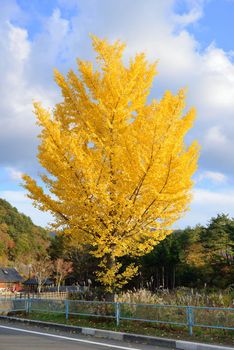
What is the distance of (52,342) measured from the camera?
345 inches

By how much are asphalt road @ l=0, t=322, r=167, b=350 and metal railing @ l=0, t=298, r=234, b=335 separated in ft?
4.22

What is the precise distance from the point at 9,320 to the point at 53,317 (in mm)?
1953

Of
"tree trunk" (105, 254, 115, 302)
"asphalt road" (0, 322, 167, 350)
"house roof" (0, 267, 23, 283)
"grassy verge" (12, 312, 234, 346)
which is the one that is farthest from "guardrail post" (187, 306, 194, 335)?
"house roof" (0, 267, 23, 283)

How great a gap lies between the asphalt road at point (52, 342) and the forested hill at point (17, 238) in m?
82.4

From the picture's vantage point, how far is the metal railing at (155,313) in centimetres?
928

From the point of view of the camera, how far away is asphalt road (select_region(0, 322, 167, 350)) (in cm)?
809

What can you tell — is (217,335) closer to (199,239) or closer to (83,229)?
(83,229)

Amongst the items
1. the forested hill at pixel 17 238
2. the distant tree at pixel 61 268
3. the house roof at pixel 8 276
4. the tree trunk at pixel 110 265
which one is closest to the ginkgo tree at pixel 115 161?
the tree trunk at pixel 110 265

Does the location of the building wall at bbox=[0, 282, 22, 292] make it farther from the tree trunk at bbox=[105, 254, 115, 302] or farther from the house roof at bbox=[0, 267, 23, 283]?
the tree trunk at bbox=[105, 254, 115, 302]

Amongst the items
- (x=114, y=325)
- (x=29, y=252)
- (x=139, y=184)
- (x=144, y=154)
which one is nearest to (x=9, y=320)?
(x=114, y=325)

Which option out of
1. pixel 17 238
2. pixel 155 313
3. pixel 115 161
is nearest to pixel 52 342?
pixel 155 313

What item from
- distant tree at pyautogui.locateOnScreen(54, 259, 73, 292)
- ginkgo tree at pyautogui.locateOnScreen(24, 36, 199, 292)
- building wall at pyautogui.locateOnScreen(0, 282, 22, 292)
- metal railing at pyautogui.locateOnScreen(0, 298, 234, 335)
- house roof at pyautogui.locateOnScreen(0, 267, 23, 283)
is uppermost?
ginkgo tree at pyautogui.locateOnScreen(24, 36, 199, 292)

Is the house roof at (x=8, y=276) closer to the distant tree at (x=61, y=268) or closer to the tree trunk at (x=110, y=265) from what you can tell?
the distant tree at (x=61, y=268)

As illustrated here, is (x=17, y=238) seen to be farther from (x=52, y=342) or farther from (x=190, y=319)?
(x=190, y=319)
